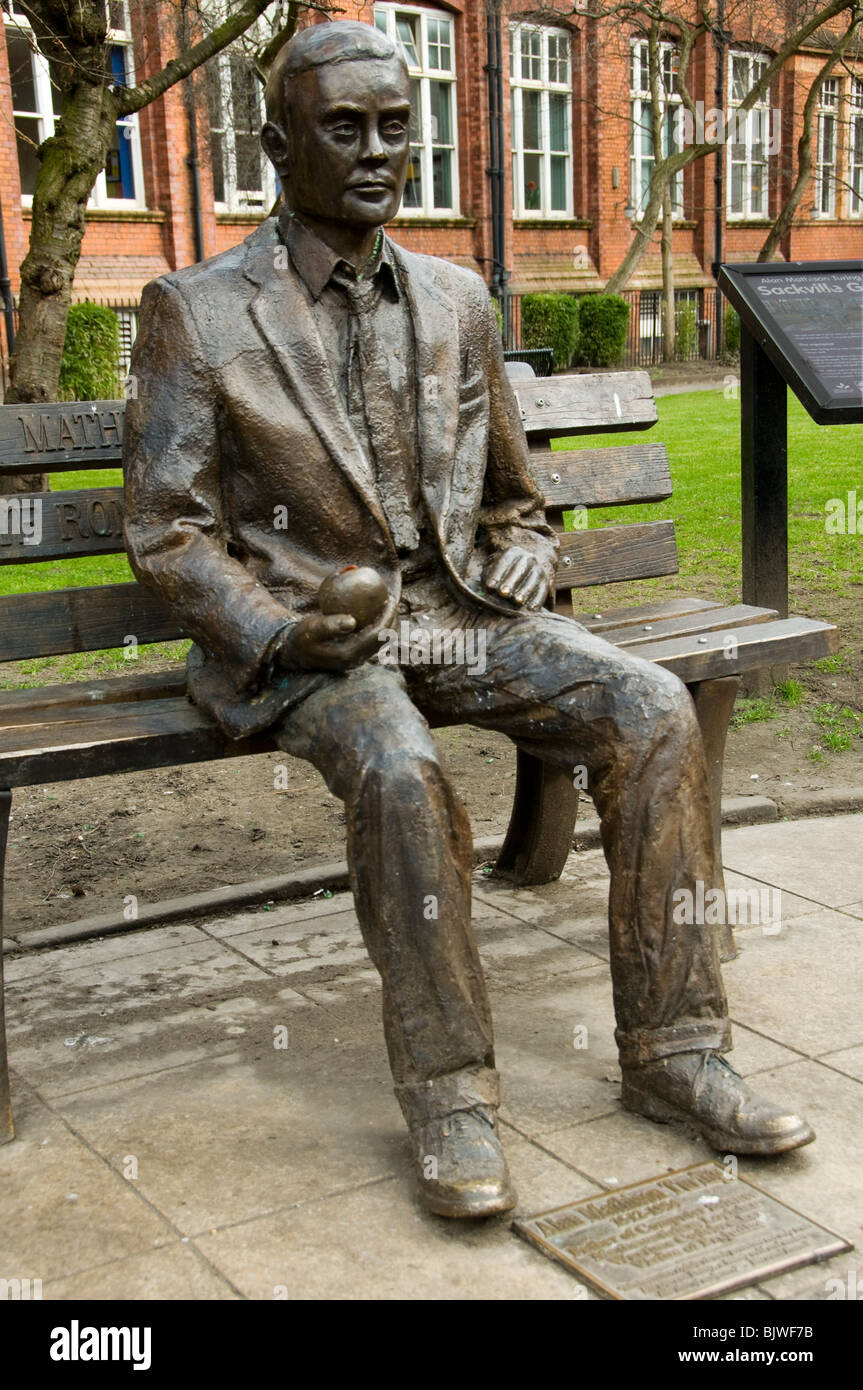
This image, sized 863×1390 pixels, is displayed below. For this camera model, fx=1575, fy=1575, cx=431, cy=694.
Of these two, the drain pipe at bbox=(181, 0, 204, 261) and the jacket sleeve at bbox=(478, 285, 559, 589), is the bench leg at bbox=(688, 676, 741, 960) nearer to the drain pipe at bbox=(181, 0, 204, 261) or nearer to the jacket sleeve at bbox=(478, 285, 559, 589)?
the jacket sleeve at bbox=(478, 285, 559, 589)

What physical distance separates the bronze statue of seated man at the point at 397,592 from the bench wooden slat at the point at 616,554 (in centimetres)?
80

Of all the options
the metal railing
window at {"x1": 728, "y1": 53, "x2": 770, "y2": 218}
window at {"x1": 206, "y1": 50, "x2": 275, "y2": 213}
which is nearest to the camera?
window at {"x1": 206, "y1": 50, "x2": 275, "y2": 213}

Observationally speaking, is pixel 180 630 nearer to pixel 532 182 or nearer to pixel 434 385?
pixel 434 385

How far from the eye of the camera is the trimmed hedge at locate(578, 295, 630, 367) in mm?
25547

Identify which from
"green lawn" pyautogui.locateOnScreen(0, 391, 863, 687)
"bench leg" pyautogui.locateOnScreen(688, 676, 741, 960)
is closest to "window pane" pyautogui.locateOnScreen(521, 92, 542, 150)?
"green lawn" pyautogui.locateOnScreen(0, 391, 863, 687)

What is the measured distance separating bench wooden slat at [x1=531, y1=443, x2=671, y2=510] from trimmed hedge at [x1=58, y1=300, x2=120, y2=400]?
14526mm

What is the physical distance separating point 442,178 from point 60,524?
73.3 feet

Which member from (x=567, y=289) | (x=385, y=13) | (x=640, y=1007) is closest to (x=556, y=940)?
(x=640, y=1007)

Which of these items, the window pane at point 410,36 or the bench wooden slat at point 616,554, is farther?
the window pane at point 410,36

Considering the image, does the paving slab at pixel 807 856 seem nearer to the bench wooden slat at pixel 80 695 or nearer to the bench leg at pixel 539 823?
the bench leg at pixel 539 823

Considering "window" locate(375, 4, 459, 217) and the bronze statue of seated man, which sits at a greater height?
"window" locate(375, 4, 459, 217)

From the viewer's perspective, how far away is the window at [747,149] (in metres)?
29.9

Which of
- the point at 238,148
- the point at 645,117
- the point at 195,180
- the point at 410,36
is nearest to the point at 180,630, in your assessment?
the point at 195,180

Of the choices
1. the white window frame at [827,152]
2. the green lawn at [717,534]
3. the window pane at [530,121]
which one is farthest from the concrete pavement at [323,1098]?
the white window frame at [827,152]
